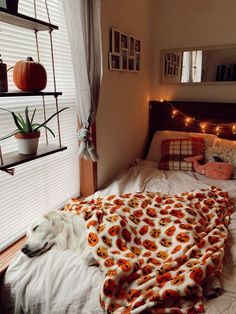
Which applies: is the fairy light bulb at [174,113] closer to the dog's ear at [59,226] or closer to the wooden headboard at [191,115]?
the wooden headboard at [191,115]

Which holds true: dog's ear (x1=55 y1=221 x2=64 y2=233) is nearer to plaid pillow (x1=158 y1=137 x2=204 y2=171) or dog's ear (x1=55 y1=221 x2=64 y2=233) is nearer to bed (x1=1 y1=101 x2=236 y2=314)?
bed (x1=1 y1=101 x2=236 y2=314)

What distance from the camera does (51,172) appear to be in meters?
1.71

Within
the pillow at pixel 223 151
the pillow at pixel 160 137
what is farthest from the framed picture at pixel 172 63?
the pillow at pixel 223 151

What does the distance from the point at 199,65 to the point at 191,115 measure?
55cm

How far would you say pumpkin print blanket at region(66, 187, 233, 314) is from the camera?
3.24 ft

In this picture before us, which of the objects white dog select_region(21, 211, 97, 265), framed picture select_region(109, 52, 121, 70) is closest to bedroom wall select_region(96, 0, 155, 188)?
framed picture select_region(109, 52, 121, 70)

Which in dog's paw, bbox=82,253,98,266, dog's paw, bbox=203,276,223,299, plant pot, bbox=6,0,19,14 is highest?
plant pot, bbox=6,0,19,14

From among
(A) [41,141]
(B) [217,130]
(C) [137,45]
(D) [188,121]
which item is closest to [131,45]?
(C) [137,45]

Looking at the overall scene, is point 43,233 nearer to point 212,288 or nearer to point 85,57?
point 212,288

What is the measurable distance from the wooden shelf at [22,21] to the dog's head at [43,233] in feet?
3.26

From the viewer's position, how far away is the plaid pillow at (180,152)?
2.46m

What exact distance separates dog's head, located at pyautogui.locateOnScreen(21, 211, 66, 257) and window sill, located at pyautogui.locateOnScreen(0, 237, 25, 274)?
0.41ft

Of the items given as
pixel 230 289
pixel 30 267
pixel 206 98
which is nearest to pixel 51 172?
pixel 30 267

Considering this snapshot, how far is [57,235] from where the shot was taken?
134 cm
